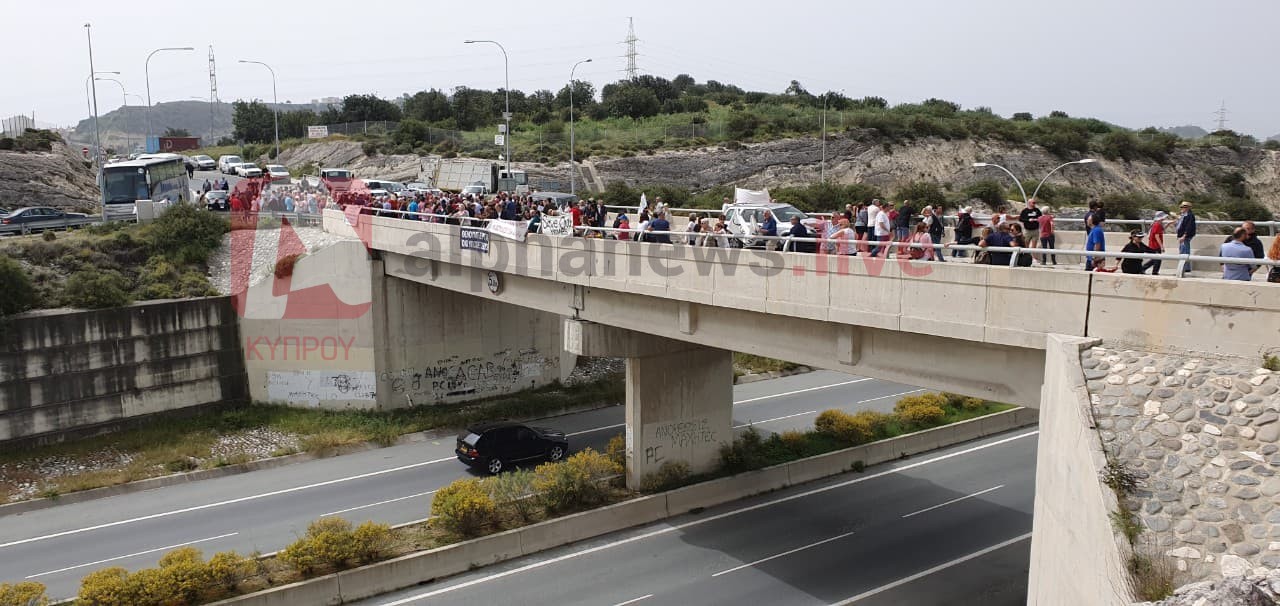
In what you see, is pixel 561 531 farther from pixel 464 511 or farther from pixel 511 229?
pixel 511 229

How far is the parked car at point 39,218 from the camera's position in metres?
34.3

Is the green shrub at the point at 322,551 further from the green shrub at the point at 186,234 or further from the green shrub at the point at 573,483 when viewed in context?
the green shrub at the point at 186,234

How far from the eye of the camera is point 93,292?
26.9 metres

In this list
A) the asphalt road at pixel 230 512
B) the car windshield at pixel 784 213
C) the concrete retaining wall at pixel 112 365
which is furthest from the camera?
the concrete retaining wall at pixel 112 365

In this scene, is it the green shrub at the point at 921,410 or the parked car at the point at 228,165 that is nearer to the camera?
the green shrub at the point at 921,410

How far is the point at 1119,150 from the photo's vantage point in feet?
238

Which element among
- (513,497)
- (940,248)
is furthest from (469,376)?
(940,248)

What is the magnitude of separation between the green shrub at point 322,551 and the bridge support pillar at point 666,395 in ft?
23.3

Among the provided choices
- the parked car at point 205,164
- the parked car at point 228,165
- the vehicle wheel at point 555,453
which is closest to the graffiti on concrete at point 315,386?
the vehicle wheel at point 555,453

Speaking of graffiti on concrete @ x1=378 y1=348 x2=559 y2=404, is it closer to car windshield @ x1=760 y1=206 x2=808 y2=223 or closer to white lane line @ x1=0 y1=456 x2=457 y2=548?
white lane line @ x1=0 y1=456 x2=457 y2=548

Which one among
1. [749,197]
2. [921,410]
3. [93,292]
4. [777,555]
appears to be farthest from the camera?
[921,410]

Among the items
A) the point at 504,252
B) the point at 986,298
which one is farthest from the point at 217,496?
the point at 986,298

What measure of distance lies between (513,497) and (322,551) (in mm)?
4590

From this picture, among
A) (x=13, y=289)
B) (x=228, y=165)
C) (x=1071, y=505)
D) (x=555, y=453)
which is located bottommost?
(x=555, y=453)
